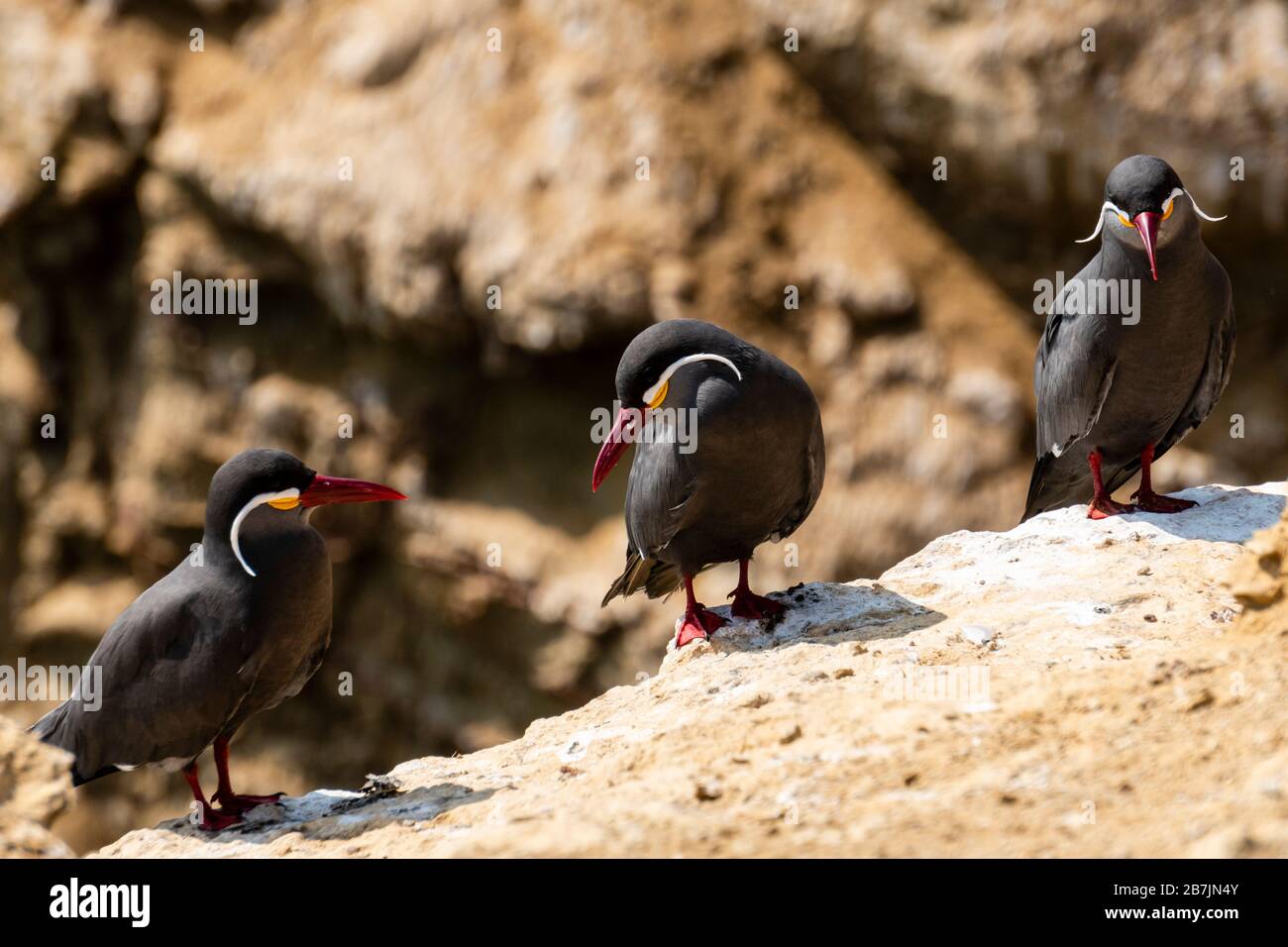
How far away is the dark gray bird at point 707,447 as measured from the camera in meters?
6.23

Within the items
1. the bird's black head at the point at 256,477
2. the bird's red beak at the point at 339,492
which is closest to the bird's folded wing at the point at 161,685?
the bird's black head at the point at 256,477

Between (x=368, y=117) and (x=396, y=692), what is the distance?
6.45 meters

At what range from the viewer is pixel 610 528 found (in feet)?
49.8

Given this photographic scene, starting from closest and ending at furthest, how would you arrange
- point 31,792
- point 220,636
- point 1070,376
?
point 31,792 → point 220,636 → point 1070,376

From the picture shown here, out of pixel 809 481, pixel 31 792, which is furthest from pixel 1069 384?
pixel 31 792

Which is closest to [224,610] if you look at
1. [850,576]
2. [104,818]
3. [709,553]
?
[709,553]

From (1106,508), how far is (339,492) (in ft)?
12.3

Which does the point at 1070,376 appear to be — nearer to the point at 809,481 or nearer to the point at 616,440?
the point at 809,481

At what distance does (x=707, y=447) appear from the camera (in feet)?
20.5

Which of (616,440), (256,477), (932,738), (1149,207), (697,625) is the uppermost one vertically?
(1149,207)

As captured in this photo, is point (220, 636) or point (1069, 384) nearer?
point (220, 636)

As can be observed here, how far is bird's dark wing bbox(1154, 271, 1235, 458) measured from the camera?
23.5ft

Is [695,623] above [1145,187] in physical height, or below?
below

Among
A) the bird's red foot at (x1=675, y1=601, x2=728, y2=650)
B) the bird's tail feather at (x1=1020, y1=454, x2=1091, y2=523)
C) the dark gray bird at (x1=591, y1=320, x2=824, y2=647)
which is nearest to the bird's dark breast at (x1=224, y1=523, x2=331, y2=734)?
the dark gray bird at (x1=591, y1=320, x2=824, y2=647)
